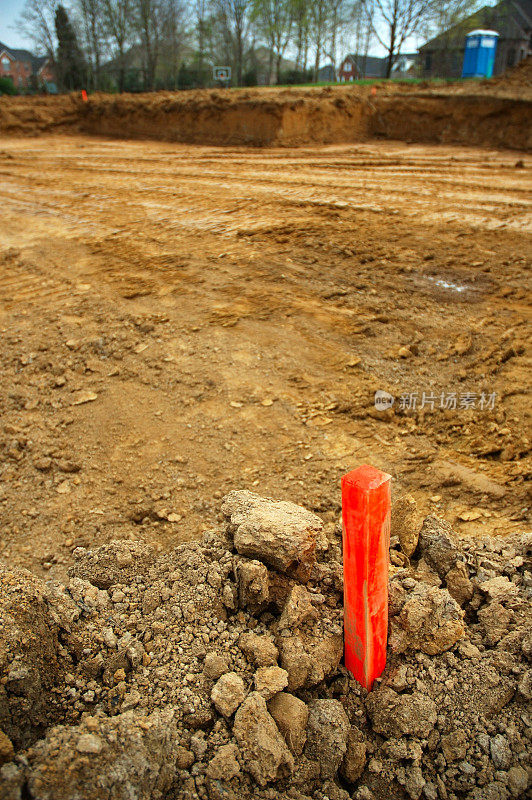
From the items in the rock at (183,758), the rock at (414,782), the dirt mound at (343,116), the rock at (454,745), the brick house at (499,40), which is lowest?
the rock at (414,782)

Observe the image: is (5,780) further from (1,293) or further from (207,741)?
(1,293)

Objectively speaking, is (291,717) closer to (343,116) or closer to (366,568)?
(366,568)

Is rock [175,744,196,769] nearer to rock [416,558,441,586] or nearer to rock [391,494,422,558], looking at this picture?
rock [416,558,441,586]

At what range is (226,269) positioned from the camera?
263 inches

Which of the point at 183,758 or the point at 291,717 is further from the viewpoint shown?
the point at 291,717

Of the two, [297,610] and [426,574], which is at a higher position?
[297,610]

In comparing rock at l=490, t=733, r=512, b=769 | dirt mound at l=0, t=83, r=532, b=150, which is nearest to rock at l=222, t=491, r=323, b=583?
rock at l=490, t=733, r=512, b=769

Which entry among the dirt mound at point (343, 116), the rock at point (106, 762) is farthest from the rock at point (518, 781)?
the dirt mound at point (343, 116)

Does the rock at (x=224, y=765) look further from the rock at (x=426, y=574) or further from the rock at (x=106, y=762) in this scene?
the rock at (x=426, y=574)

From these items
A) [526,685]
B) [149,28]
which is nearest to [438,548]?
[526,685]

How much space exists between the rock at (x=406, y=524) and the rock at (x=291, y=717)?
1101 mm

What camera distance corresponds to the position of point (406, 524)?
9.71ft

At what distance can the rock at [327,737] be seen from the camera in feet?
6.56

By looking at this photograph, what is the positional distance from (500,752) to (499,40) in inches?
1815
